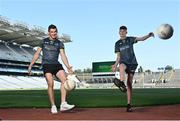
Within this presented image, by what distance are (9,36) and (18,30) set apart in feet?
18.3

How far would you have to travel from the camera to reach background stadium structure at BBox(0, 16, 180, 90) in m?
70.1

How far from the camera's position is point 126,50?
8.41 metres

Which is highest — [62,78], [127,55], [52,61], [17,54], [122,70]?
[17,54]

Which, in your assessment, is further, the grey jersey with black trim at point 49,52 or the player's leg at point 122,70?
the player's leg at point 122,70

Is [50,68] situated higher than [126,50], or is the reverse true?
[126,50]

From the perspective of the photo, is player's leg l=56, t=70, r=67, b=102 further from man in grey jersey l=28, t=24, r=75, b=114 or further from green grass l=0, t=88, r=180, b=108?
green grass l=0, t=88, r=180, b=108

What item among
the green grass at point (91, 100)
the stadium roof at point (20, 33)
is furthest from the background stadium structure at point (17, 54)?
the green grass at point (91, 100)

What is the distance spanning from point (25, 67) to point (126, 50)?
249 feet

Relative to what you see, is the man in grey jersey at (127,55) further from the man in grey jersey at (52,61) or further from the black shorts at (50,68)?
the black shorts at (50,68)

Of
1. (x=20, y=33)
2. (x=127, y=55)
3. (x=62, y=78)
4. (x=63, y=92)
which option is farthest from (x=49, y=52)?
(x=20, y=33)

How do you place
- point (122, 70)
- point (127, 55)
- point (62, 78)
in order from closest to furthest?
point (62, 78), point (122, 70), point (127, 55)

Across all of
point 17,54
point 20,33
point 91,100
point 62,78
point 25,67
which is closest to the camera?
point 62,78

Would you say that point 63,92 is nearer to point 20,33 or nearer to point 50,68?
point 50,68

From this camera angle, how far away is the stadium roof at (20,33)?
68575 millimetres
